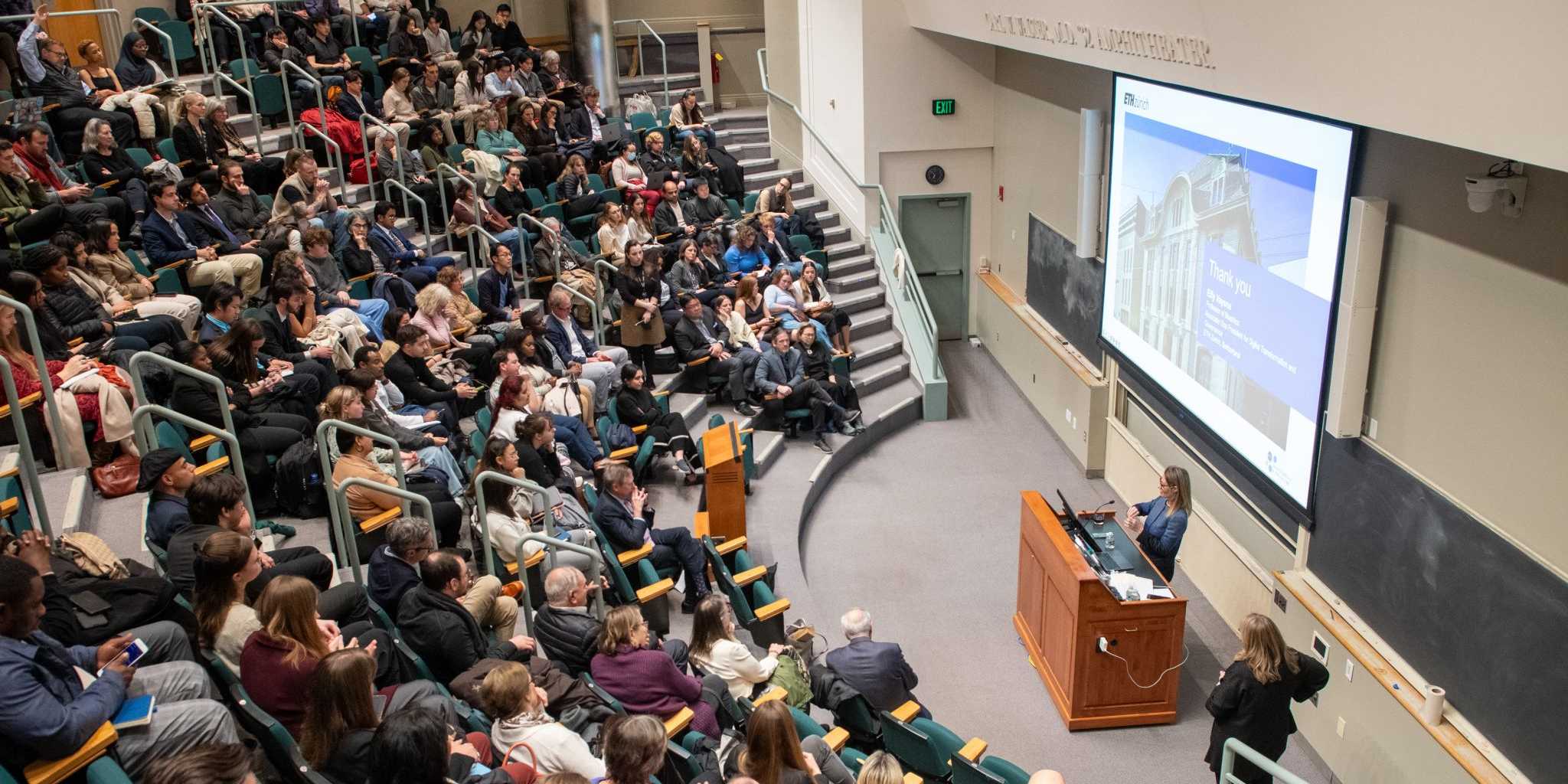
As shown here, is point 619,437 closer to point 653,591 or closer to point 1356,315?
point 653,591

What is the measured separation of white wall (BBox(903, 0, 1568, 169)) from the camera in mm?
4004

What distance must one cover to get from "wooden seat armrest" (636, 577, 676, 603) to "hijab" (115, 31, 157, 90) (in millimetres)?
7208

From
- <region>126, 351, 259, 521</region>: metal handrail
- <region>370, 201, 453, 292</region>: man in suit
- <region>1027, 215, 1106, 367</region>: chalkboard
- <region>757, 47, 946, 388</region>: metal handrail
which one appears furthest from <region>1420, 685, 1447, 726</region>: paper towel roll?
<region>370, 201, 453, 292</region>: man in suit

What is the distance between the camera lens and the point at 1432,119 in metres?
4.64

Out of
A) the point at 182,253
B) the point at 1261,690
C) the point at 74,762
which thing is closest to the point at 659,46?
the point at 182,253

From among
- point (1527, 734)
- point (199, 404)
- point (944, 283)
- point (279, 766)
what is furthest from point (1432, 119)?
point (944, 283)

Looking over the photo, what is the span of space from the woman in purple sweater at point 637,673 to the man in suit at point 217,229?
4343 millimetres

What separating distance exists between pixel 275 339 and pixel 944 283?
761cm

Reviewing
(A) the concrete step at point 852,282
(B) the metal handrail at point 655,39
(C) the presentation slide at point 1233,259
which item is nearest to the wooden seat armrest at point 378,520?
(C) the presentation slide at point 1233,259

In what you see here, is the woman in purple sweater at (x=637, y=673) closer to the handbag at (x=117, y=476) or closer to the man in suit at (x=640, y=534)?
the man in suit at (x=640, y=534)

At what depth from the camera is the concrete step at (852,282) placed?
1300 cm

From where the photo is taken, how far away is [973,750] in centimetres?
571

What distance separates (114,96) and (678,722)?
25.5 ft

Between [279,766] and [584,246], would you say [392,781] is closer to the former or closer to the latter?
[279,766]
